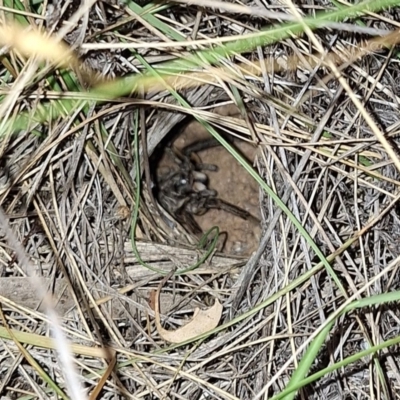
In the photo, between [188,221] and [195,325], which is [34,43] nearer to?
[195,325]

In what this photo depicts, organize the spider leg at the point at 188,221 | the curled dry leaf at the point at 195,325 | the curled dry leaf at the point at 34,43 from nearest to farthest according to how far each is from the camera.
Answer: the curled dry leaf at the point at 34,43 < the curled dry leaf at the point at 195,325 < the spider leg at the point at 188,221

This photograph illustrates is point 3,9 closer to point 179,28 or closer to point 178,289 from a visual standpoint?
point 179,28

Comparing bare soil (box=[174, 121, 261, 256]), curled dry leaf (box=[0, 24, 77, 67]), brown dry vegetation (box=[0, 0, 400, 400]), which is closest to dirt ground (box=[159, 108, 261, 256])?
bare soil (box=[174, 121, 261, 256])

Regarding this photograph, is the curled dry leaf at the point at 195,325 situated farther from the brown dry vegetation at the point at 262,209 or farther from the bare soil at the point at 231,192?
the bare soil at the point at 231,192

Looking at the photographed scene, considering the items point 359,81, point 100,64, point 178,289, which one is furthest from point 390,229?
point 100,64

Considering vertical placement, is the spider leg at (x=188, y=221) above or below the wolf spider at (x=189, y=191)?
below

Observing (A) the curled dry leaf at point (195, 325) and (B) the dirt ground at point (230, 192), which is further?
(B) the dirt ground at point (230, 192)

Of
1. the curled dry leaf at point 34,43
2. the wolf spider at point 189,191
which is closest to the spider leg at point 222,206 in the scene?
the wolf spider at point 189,191
